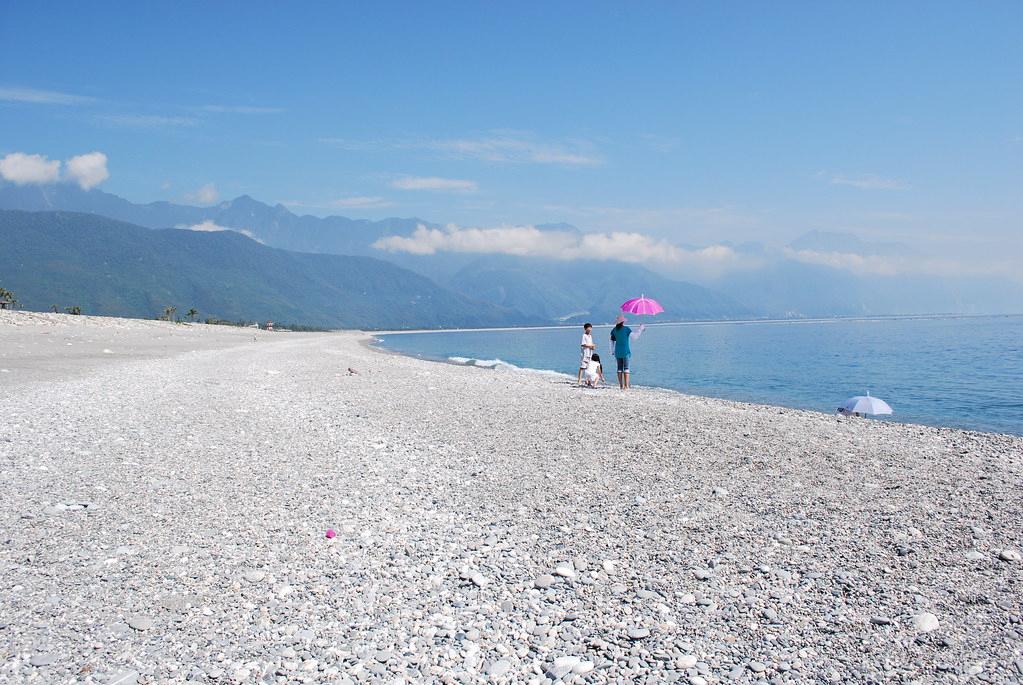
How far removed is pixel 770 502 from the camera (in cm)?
952

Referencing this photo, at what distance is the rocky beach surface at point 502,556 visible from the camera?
5242 mm

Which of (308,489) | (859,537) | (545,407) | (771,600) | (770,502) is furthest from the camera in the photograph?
(545,407)

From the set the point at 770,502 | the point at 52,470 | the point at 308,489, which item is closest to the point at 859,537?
the point at 770,502

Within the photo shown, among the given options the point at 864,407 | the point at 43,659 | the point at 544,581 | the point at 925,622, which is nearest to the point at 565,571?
the point at 544,581

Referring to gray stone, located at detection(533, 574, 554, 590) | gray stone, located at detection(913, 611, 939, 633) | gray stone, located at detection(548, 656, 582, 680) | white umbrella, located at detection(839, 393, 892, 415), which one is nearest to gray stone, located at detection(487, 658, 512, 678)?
gray stone, located at detection(548, 656, 582, 680)

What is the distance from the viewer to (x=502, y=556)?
740cm

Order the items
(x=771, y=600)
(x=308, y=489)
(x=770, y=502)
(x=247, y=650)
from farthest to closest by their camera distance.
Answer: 1. (x=308, y=489)
2. (x=770, y=502)
3. (x=771, y=600)
4. (x=247, y=650)

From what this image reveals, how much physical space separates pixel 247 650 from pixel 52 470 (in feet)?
24.3

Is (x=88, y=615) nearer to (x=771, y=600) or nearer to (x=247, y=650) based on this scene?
(x=247, y=650)

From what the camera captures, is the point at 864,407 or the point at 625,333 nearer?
the point at 864,407

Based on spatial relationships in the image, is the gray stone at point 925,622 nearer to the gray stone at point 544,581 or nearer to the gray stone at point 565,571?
the gray stone at point 565,571

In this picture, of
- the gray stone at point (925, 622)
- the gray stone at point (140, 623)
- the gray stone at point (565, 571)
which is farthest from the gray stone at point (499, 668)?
the gray stone at point (925, 622)

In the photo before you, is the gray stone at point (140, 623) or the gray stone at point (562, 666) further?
the gray stone at point (140, 623)

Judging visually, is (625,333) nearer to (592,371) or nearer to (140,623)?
(592,371)
